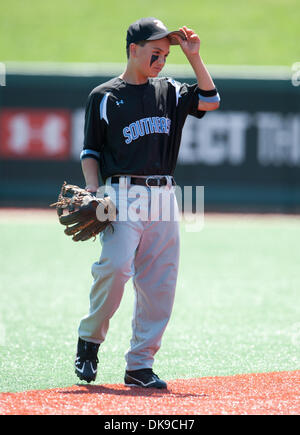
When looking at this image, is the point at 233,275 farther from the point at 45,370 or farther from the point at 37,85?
the point at 37,85

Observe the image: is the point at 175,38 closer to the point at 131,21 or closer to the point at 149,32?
the point at 149,32

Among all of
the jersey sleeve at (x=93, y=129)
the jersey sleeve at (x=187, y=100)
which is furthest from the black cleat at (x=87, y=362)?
the jersey sleeve at (x=187, y=100)

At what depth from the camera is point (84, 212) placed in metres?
4.00

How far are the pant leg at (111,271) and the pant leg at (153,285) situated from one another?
101mm

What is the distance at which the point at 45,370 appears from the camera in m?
4.50

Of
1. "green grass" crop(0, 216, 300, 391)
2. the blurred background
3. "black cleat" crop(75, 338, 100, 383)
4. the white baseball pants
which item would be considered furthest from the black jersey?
the blurred background

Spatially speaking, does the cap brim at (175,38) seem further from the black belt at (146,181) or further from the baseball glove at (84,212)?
the baseball glove at (84,212)

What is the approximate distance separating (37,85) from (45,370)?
11244 millimetres

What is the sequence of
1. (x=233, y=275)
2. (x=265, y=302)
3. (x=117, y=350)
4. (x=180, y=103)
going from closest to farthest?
(x=180, y=103)
(x=117, y=350)
(x=265, y=302)
(x=233, y=275)

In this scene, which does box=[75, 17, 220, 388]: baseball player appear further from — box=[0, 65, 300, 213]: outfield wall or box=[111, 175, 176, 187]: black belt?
box=[0, 65, 300, 213]: outfield wall

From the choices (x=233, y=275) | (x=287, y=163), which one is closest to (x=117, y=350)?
(x=233, y=275)

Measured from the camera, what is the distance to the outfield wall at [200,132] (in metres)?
15.0

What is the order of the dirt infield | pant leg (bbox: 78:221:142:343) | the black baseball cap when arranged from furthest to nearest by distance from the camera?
the black baseball cap → pant leg (bbox: 78:221:142:343) → the dirt infield

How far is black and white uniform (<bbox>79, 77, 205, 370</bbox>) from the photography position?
13.0 ft
